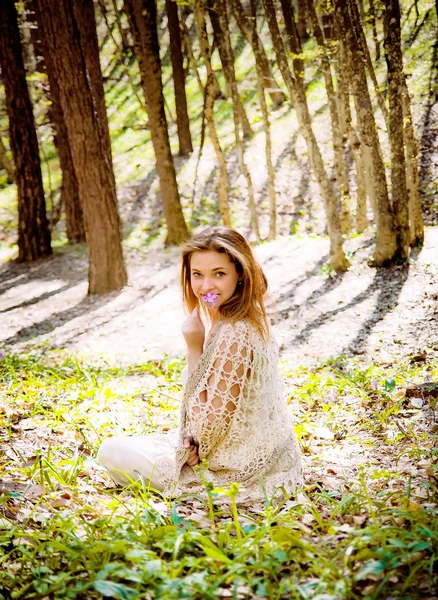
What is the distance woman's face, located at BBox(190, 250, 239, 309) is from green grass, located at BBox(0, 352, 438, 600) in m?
1.02

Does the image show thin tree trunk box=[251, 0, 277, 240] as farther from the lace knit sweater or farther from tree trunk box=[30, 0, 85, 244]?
the lace knit sweater

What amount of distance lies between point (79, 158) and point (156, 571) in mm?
7757

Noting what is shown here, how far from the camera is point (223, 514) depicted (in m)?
2.93

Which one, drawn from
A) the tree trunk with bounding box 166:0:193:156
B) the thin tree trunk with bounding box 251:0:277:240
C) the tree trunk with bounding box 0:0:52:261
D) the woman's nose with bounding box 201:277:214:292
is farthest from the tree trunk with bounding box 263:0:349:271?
the tree trunk with bounding box 166:0:193:156

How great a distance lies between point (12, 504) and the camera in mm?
2984

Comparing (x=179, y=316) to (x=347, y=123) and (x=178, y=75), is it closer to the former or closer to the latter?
(x=347, y=123)

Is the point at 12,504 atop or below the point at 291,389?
atop

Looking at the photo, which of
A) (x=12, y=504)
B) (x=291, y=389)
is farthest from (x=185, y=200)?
(x=12, y=504)

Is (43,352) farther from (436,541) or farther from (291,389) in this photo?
(436,541)

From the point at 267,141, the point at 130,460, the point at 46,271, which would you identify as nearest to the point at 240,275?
the point at 130,460

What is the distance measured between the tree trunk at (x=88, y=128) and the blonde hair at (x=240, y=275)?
6.35 metres

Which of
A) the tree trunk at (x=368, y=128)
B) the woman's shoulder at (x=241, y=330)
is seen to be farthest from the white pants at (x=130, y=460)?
the tree trunk at (x=368, y=128)

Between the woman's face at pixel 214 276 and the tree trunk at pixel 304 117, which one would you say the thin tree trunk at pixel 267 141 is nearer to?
the tree trunk at pixel 304 117

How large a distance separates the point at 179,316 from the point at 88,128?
131 inches
